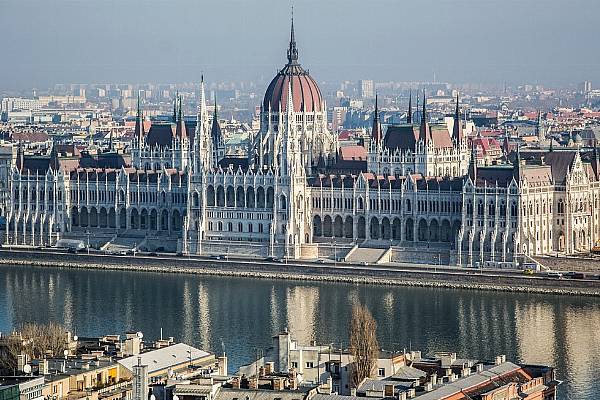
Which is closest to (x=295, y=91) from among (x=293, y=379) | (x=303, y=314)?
(x=303, y=314)

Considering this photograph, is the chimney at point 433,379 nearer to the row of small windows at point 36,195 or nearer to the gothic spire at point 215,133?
the row of small windows at point 36,195

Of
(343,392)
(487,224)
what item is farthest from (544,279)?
(343,392)

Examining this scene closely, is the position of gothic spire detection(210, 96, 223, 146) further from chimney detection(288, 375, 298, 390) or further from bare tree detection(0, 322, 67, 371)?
chimney detection(288, 375, 298, 390)

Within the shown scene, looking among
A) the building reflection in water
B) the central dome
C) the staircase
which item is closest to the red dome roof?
the central dome

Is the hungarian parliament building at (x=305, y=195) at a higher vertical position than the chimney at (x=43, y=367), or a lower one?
higher

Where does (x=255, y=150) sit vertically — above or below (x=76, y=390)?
above

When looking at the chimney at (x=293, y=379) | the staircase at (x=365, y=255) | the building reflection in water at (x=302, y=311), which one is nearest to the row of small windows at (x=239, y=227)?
the staircase at (x=365, y=255)

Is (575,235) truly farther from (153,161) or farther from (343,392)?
(343,392)
